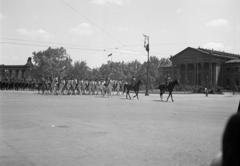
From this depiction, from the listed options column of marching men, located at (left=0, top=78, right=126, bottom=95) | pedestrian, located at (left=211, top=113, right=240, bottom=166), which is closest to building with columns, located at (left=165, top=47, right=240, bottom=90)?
column of marching men, located at (left=0, top=78, right=126, bottom=95)

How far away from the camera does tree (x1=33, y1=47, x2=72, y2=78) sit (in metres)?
116

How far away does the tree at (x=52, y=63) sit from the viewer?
115875mm

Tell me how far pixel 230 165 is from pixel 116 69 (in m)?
133

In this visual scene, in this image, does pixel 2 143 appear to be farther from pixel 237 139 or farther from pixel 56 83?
pixel 56 83

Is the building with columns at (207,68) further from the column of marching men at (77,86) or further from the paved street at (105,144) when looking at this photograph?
the paved street at (105,144)

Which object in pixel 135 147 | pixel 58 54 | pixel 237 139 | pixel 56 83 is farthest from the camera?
pixel 58 54

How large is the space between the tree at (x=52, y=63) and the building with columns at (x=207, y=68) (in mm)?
39430

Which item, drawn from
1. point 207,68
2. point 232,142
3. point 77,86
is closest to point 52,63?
point 207,68

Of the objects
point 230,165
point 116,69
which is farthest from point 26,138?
point 116,69

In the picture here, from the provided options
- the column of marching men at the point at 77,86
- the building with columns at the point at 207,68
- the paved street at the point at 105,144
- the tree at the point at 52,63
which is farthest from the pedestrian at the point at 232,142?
the tree at the point at 52,63

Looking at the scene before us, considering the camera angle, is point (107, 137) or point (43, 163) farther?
point (107, 137)

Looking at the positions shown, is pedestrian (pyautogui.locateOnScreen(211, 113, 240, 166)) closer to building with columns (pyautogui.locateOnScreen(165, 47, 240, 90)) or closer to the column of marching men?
the column of marching men

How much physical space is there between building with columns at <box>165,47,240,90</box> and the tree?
3943cm

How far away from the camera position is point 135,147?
7.58 metres
